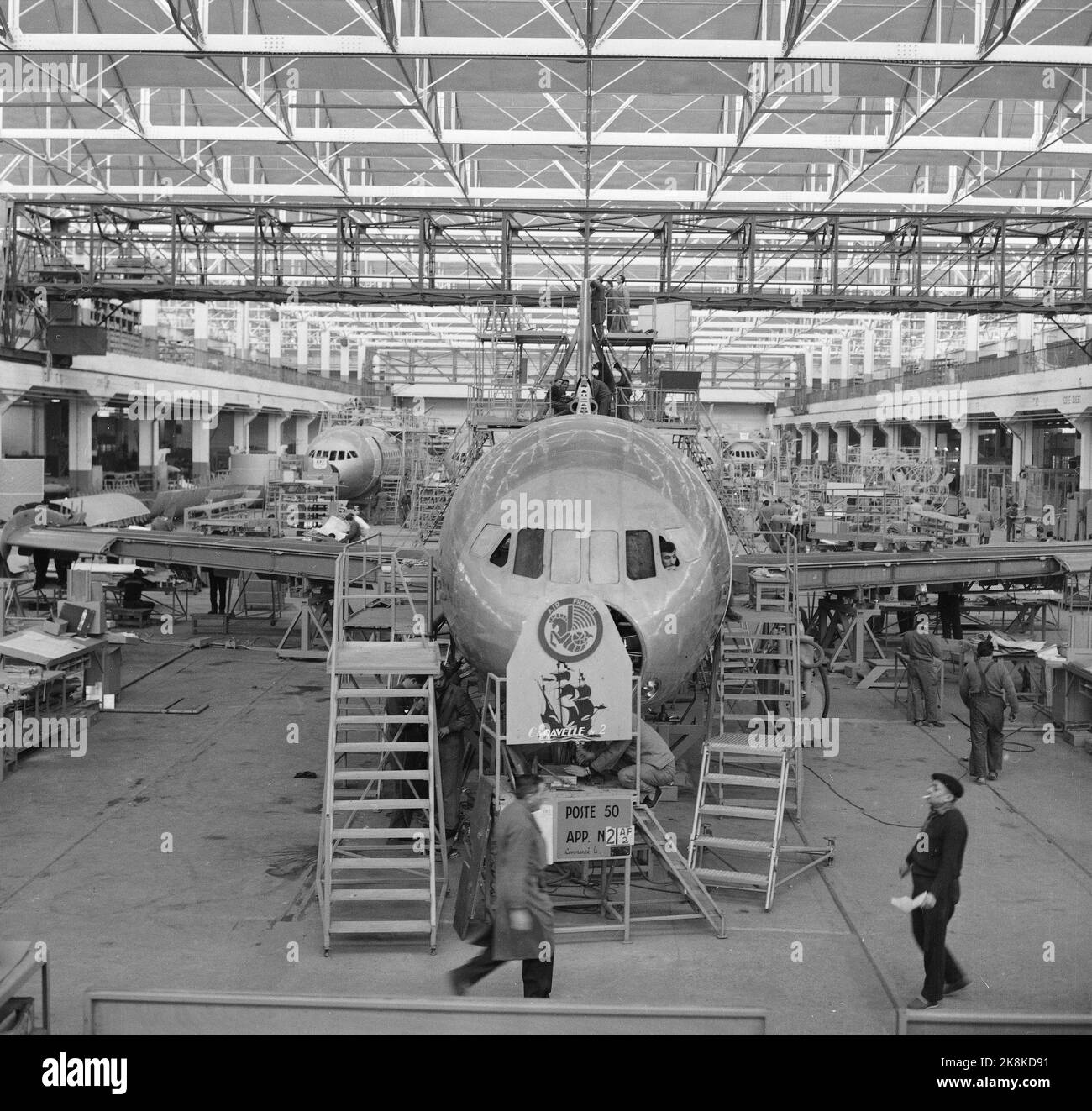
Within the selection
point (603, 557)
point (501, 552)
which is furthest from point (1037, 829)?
point (501, 552)

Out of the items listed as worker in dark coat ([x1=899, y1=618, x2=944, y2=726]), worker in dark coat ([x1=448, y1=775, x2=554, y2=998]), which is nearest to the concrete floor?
worker in dark coat ([x1=448, y1=775, x2=554, y2=998])

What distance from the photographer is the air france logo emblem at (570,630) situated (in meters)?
12.8

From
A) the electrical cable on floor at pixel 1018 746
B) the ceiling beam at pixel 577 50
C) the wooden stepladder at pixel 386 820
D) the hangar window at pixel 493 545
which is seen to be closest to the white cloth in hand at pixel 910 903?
the wooden stepladder at pixel 386 820

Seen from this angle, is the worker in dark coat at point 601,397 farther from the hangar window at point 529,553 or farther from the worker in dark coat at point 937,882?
the worker in dark coat at point 937,882

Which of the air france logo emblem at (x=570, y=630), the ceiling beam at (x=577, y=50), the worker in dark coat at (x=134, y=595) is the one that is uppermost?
the ceiling beam at (x=577, y=50)

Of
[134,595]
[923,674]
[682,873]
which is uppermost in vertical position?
[134,595]

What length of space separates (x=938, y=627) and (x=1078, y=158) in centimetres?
2097

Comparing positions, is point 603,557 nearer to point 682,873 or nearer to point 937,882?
point 682,873

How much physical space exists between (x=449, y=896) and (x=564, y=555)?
4.19m

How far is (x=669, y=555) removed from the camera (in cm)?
1431

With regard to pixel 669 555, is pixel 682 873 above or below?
below

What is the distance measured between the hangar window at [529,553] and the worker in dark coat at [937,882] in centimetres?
483
